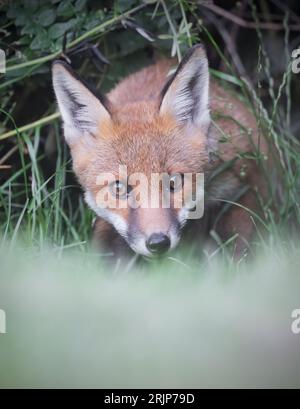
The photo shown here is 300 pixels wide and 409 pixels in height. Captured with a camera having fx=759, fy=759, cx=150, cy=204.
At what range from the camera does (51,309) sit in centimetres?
240

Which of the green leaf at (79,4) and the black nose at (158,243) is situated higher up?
the green leaf at (79,4)

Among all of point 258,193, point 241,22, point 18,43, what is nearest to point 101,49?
point 18,43

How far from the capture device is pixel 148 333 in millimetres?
2389

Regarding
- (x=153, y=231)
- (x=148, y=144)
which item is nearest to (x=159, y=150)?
(x=148, y=144)

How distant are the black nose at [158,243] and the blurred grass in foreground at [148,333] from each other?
0.49 ft

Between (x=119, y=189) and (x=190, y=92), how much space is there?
0.46 metres

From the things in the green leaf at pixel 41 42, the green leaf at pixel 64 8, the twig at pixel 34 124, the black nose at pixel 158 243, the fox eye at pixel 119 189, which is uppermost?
the green leaf at pixel 64 8

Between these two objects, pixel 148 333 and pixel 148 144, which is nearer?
pixel 148 333

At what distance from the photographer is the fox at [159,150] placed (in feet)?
9.08

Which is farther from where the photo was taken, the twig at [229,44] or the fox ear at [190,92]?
the twig at [229,44]

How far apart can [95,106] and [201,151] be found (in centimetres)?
A: 44

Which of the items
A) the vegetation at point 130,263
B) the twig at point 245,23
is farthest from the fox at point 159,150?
the twig at point 245,23

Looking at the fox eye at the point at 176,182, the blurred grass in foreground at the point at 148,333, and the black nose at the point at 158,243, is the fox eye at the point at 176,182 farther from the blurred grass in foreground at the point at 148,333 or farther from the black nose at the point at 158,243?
the blurred grass in foreground at the point at 148,333

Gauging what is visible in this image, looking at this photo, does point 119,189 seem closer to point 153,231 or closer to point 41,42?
point 153,231
